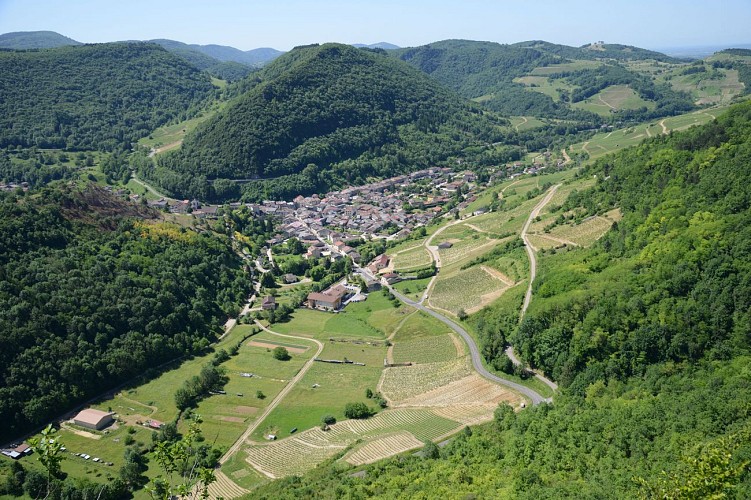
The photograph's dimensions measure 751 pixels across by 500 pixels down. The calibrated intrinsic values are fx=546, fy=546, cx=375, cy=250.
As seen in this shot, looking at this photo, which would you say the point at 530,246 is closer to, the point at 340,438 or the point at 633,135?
the point at 340,438

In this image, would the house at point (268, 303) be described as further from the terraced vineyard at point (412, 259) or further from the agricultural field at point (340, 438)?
the agricultural field at point (340, 438)

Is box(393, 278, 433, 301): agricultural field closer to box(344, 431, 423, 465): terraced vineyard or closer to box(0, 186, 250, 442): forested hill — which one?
box(0, 186, 250, 442): forested hill

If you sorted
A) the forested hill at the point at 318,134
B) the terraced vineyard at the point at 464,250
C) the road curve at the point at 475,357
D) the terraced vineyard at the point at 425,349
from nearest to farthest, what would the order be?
the road curve at the point at 475,357, the terraced vineyard at the point at 425,349, the terraced vineyard at the point at 464,250, the forested hill at the point at 318,134

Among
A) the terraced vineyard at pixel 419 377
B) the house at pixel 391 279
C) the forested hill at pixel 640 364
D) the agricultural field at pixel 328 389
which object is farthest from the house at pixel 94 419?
the house at pixel 391 279

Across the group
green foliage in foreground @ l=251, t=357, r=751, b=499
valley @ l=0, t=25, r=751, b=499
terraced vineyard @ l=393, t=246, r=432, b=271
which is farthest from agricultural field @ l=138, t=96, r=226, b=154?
green foliage in foreground @ l=251, t=357, r=751, b=499

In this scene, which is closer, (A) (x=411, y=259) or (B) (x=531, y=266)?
(B) (x=531, y=266)

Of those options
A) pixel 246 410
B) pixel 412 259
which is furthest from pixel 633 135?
pixel 246 410
